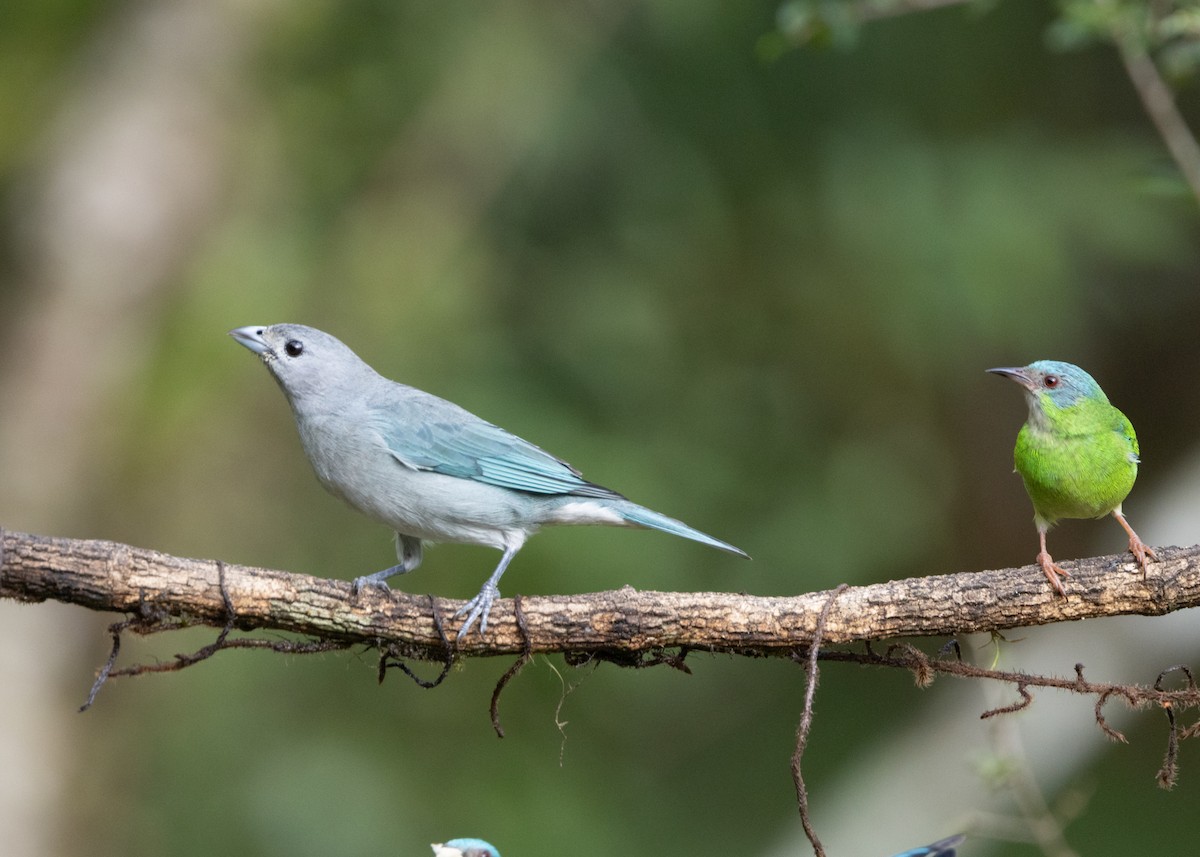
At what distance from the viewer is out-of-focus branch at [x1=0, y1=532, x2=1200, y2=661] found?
315 cm

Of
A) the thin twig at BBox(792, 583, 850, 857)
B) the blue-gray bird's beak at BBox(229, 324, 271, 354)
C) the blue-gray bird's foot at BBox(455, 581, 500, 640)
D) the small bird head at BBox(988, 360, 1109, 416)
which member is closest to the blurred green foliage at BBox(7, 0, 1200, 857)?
the blue-gray bird's beak at BBox(229, 324, 271, 354)

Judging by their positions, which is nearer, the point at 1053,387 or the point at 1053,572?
the point at 1053,572

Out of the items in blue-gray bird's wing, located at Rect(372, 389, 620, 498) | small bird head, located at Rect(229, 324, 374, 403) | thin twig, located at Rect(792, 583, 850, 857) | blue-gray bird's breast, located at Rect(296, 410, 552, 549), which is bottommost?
thin twig, located at Rect(792, 583, 850, 857)

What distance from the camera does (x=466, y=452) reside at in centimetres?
399

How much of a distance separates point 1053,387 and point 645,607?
1.23m

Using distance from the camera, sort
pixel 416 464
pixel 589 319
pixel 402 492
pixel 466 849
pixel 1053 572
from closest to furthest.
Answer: pixel 466 849, pixel 1053 572, pixel 402 492, pixel 416 464, pixel 589 319

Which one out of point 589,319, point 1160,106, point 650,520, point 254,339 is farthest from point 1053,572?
point 589,319

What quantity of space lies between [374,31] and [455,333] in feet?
6.98

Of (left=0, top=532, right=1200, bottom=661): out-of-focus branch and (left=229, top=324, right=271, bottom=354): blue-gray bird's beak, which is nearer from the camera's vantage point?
(left=0, top=532, right=1200, bottom=661): out-of-focus branch

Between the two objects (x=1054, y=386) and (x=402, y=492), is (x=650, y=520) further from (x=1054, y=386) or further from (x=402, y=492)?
(x=1054, y=386)

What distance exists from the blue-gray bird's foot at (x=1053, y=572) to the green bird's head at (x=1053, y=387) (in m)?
0.41

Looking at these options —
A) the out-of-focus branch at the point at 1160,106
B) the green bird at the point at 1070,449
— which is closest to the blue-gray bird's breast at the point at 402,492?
the green bird at the point at 1070,449

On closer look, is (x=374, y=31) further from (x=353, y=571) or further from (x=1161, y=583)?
(x=1161, y=583)

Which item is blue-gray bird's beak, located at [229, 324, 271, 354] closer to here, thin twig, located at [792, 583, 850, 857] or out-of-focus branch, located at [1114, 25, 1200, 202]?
thin twig, located at [792, 583, 850, 857]
